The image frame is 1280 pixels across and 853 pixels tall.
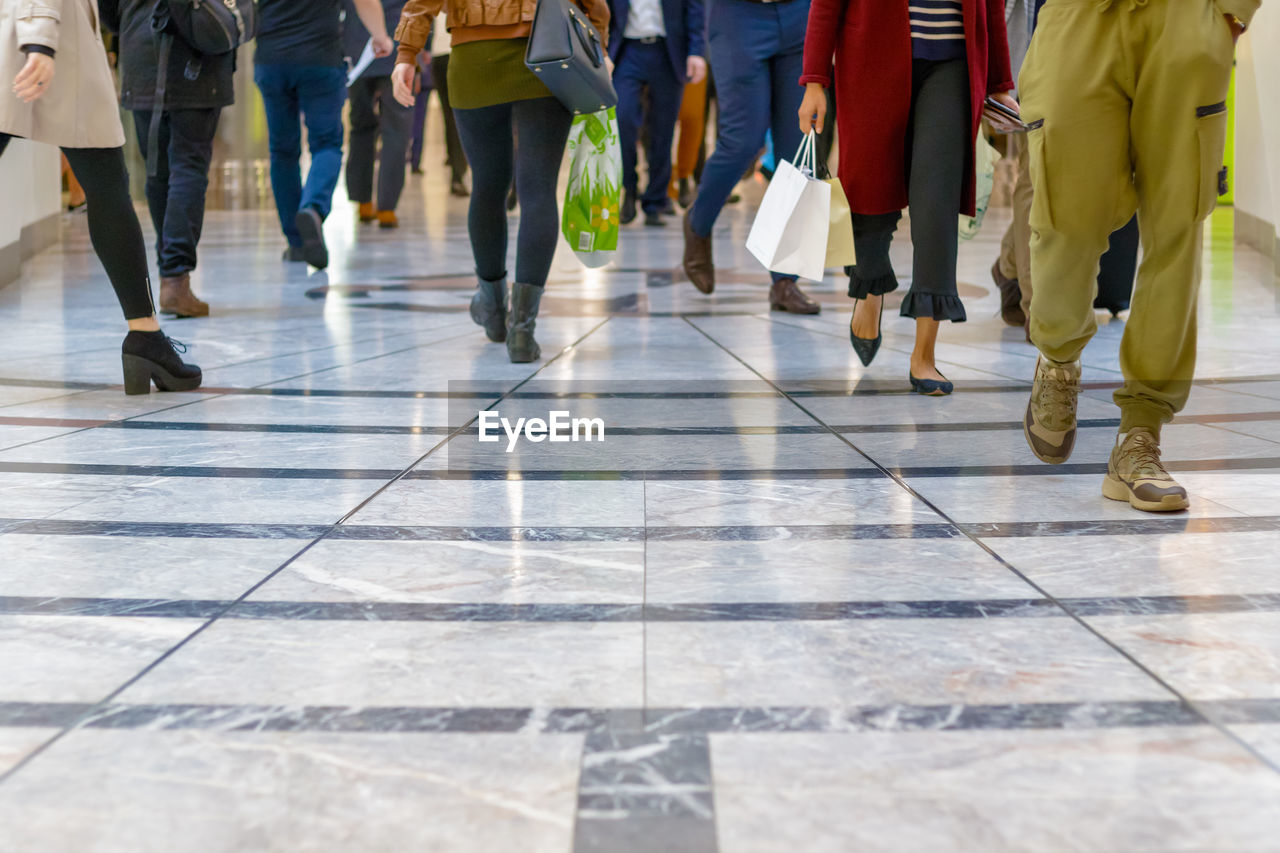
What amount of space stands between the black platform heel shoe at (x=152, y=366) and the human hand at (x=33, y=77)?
756 millimetres

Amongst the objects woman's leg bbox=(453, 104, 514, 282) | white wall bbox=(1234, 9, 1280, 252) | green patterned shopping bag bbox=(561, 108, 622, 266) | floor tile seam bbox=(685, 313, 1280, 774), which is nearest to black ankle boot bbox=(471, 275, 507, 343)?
woman's leg bbox=(453, 104, 514, 282)

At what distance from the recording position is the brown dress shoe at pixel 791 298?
20.0ft

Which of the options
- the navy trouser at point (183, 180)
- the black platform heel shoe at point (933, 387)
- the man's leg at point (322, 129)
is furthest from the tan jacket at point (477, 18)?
the man's leg at point (322, 129)

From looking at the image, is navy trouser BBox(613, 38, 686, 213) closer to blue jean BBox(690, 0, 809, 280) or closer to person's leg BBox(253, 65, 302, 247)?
person's leg BBox(253, 65, 302, 247)

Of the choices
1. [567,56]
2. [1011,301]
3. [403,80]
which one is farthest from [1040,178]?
[1011,301]

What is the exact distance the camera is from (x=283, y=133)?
7.53 metres

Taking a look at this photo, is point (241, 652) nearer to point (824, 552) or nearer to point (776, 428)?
point (824, 552)

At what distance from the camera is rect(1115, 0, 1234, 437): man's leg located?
9.10 feet

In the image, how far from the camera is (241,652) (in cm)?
203

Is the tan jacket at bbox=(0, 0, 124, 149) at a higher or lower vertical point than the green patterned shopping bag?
higher

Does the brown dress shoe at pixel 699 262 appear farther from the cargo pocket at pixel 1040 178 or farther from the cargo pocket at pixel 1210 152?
the cargo pocket at pixel 1210 152

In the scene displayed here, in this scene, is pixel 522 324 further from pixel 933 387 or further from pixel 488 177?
pixel 933 387

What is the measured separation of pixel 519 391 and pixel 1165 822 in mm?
2988

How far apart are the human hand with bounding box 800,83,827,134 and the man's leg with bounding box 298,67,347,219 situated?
3759mm
